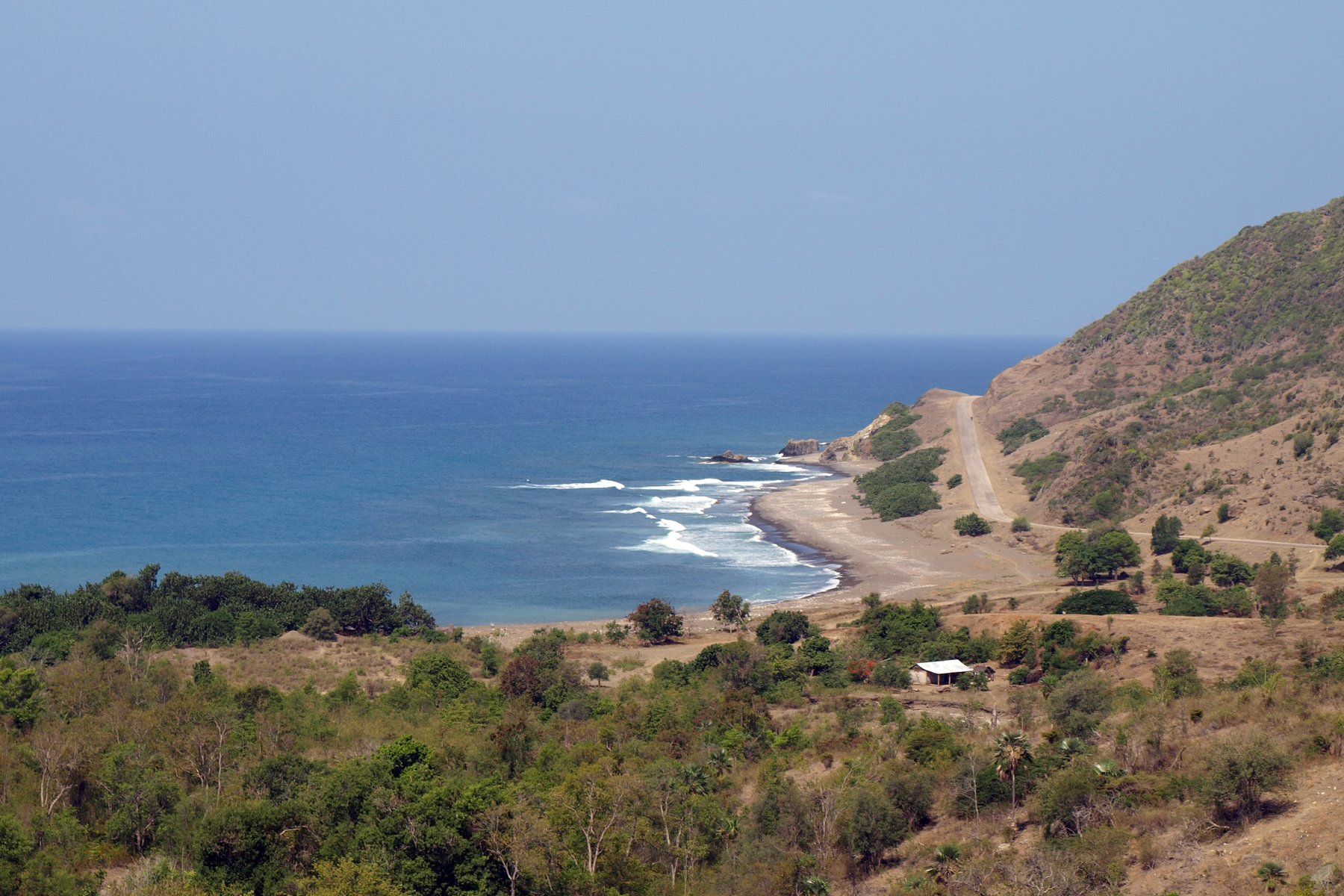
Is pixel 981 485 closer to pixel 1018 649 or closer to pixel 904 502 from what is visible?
pixel 904 502

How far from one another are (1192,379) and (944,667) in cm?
8220

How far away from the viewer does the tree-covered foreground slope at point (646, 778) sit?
26.3 metres

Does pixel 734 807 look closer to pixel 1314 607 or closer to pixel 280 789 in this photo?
pixel 280 789

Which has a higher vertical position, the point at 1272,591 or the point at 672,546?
the point at 1272,591

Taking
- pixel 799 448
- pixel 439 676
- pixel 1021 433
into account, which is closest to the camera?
pixel 439 676

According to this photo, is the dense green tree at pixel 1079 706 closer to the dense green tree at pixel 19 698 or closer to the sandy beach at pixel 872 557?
the sandy beach at pixel 872 557

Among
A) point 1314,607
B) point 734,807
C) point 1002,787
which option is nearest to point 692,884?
point 734,807

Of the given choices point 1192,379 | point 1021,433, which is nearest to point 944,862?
point 1021,433

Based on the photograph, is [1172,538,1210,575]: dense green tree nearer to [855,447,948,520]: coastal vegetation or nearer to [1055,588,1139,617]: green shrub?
[1055,588,1139,617]: green shrub

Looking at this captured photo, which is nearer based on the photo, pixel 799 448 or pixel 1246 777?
pixel 1246 777

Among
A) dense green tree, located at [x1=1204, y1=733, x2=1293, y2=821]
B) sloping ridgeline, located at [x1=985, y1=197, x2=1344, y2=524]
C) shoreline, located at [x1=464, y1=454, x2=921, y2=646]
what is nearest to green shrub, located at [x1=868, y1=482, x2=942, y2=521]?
shoreline, located at [x1=464, y1=454, x2=921, y2=646]

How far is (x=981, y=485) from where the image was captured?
10575 cm

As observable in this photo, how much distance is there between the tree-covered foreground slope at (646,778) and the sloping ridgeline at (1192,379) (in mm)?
44953

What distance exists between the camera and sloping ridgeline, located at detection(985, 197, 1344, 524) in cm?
8850
